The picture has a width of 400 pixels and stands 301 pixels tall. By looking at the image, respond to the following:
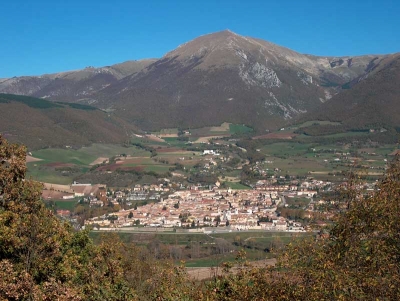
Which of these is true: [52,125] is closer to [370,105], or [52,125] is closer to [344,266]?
[370,105]

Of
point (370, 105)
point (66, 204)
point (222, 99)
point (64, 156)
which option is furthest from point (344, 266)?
point (222, 99)

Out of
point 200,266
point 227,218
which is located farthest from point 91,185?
point 200,266

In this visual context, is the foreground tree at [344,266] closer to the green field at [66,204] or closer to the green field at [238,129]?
the green field at [66,204]

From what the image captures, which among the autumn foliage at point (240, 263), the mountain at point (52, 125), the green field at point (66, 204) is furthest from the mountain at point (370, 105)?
the autumn foliage at point (240, 263)

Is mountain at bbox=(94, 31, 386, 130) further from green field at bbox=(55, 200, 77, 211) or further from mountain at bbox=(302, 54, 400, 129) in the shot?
green field at bbox=(55, 200, 77, 211)

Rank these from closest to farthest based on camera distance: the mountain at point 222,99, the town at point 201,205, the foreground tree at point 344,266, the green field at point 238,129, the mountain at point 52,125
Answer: the foreground tree at point 344,266 < the town at point 201,205 < the mountain at point 52,125 < the green field at point 238,129 < the mountain at point 222,99
